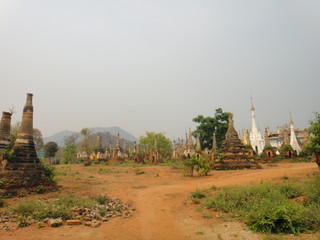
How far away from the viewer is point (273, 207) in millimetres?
6621

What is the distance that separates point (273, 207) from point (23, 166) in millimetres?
12360

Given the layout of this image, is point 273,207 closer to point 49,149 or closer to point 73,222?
point 73,222

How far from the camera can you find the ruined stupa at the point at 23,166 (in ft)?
36.4

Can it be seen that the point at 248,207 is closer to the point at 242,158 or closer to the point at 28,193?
the point at 28,193

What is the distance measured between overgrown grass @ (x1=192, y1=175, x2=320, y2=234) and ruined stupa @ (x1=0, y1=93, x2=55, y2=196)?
875cm

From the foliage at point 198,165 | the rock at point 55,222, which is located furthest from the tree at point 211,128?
the rock at point 55,222

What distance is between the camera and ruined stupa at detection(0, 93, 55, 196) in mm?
Answer: 11086

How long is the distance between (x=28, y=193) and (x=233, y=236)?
33.6 ft

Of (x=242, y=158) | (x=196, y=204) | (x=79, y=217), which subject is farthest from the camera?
(x=242, y=158)

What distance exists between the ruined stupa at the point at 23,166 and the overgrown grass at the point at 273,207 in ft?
28.7

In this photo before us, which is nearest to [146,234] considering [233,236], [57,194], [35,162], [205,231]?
[205,231]

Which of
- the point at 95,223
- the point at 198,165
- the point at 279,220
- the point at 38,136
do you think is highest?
the point at 38,136

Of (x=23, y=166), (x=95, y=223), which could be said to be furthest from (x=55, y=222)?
(x=23, y=166)

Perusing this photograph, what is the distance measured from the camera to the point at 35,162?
12.7 meters
